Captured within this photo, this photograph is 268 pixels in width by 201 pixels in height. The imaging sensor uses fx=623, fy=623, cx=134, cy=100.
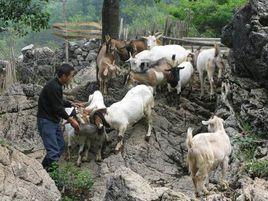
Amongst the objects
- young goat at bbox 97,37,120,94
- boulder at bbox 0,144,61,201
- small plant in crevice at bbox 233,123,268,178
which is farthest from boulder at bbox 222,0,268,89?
boulder at bbox 0,144,61,201

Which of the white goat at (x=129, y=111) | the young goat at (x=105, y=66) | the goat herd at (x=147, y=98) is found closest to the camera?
the goat herd at (x=147, y=98)

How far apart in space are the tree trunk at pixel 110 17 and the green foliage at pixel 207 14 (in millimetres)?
7900

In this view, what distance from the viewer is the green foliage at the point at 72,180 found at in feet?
31.6

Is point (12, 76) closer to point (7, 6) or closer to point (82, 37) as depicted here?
point (7, 6)

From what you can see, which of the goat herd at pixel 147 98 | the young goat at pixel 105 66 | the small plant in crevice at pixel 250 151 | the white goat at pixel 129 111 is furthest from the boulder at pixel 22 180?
the young goat at pixel 105 66

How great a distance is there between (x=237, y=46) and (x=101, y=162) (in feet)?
11.8

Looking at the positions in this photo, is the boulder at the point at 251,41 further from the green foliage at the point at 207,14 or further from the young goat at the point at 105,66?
the green foliage at the point at 207,14

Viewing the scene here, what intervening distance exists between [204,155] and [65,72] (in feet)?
7.86

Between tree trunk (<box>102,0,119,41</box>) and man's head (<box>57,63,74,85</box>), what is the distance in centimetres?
641

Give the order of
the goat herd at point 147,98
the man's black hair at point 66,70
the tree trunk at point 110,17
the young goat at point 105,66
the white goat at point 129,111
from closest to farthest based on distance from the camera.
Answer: the goat herd at point 147,98, the man's black hair at point 66,70, the white goat at point 129,111, the young goat at point 105,66, the tree trunk at point 110,17

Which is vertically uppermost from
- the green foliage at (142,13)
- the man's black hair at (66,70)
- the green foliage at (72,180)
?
the man's black hair at (66,70)

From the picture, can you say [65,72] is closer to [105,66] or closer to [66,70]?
[66,70]

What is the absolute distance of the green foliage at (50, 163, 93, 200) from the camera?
9638mm

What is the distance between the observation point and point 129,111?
12.0 metres
